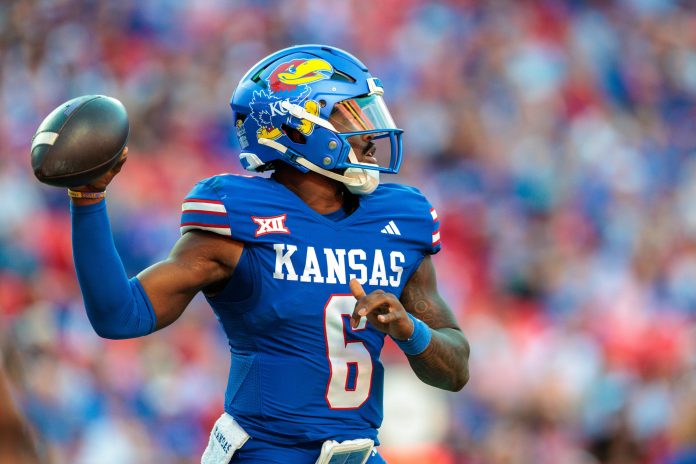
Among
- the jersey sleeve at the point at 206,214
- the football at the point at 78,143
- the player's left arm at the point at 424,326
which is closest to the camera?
the football at the point at 78,143

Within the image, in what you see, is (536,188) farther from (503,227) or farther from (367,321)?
(367,321)

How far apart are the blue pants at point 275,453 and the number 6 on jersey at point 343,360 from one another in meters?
0.15

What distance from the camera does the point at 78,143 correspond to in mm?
3080

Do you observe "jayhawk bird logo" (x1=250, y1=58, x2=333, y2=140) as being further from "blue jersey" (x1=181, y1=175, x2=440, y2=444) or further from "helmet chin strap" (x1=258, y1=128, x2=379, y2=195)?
"blue jersey" (x1=181, y1=175, x2=440, y2=444)

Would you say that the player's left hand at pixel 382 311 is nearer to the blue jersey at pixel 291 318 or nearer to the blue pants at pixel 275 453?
the blue jersey at pixel 291 318

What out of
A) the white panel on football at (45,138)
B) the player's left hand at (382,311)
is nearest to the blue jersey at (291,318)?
the player's left hand at (382,311)

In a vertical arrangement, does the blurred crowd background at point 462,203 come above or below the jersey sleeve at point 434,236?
below

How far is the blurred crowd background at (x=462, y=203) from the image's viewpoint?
731 cm

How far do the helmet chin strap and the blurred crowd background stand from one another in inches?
125

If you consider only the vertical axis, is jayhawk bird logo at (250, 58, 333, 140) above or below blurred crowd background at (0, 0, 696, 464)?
above

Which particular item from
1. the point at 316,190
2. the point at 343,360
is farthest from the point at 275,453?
the point at 316,190

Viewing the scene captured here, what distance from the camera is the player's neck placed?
12.1 ft

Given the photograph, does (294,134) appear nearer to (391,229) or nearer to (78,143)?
(391,229)

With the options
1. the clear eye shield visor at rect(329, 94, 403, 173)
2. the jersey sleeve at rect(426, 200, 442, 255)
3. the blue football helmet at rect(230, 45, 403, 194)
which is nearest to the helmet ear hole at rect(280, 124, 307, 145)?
the blue football helmet at rect(230, 45, 403, 194)
